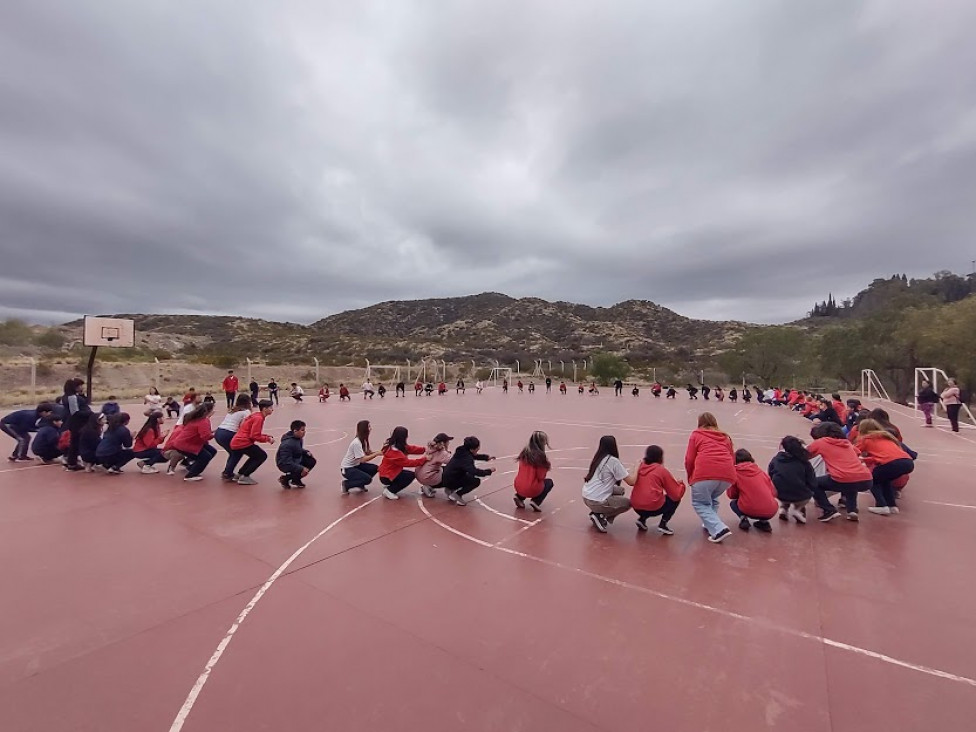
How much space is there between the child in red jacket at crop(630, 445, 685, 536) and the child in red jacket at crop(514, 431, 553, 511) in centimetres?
105

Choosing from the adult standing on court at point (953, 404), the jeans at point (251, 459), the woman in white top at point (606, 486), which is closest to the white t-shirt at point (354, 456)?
the jeans at point (251, 459)

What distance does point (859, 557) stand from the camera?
4309mm

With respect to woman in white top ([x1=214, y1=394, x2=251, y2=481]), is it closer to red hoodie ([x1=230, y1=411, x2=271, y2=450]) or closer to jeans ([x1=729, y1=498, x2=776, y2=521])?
red hoodie ([x1=230, y1=411, x2=271, y2=450])

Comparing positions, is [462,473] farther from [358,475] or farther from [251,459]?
[251,459]

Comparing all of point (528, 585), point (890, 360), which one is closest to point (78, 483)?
point (528, 585)

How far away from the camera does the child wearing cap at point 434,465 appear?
6.16 meters

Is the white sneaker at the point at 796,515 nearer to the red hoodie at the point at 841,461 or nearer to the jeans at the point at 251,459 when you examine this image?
the red hoodie at the point at 841,461

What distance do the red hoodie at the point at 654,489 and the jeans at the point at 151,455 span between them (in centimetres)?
673

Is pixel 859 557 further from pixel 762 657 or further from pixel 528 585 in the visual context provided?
pixel 528 585

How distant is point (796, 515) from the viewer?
5.23 metres

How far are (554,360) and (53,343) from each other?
5115cm

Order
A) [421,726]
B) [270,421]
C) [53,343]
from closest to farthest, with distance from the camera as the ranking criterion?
[421,726], [270,421], [53,343]

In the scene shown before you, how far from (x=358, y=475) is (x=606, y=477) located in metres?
3.14

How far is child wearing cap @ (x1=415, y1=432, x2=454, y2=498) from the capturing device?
6156 mm
